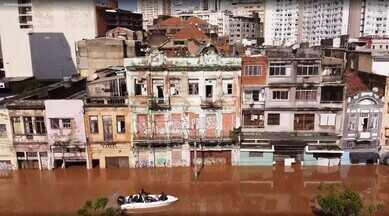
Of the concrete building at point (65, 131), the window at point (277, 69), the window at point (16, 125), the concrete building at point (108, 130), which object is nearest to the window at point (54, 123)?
the concrete building at point (65, 131)

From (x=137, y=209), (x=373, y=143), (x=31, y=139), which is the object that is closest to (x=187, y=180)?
(x=137, y=209)

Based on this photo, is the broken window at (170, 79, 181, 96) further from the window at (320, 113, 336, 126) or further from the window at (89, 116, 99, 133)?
the window at (320, 113, 336, 126)

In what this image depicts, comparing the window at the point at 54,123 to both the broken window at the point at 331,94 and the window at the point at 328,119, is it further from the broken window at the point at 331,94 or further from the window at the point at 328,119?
the broken window at the point at 331,94

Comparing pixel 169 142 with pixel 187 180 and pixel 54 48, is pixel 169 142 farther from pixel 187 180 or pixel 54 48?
pixel 54 48

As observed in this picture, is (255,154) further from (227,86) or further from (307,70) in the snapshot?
(307,70)

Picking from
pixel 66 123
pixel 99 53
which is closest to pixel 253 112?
pixel 66 123


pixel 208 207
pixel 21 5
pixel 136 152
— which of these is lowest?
pixel 208 207
